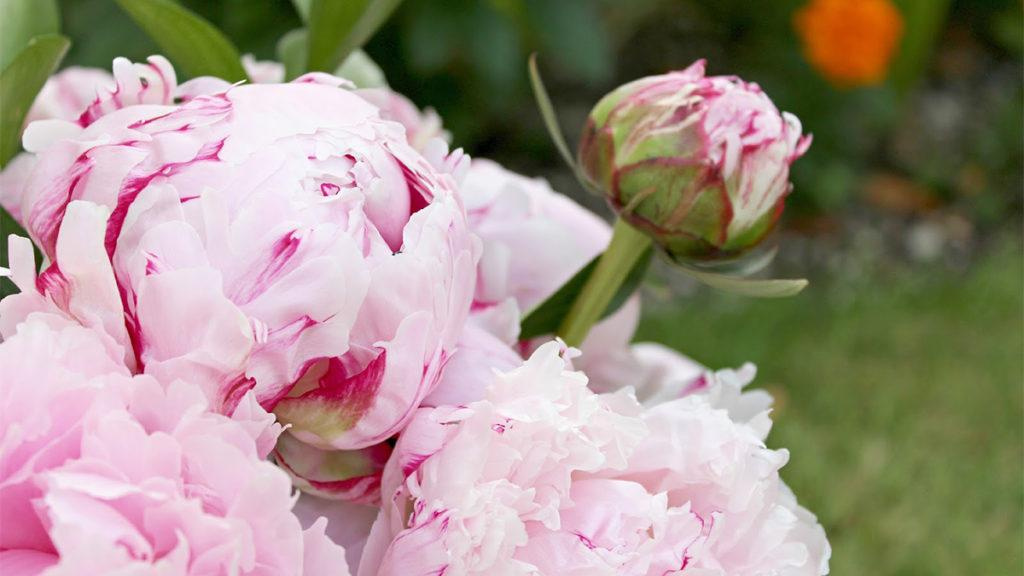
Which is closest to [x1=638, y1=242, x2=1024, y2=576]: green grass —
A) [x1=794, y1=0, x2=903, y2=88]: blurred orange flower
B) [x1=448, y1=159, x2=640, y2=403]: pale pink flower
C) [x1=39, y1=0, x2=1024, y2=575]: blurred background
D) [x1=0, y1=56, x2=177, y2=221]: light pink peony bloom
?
[x1=39, y1=0, x2=1024, y2=575]: blurred background

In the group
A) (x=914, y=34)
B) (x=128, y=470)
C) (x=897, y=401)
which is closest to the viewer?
(x=128, y=470)

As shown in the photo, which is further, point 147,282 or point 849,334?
point 849,334

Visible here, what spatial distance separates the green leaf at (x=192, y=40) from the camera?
0.32 metres

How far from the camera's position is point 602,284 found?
1.10 ft

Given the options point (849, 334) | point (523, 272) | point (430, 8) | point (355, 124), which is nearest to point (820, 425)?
point (849, 334)

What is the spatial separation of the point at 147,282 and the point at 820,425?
101 centimetres

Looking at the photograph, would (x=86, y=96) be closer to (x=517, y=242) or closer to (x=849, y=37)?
(x=517, y=242)

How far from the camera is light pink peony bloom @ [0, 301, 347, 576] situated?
19 cm

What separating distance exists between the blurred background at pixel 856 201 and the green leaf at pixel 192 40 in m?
0.60

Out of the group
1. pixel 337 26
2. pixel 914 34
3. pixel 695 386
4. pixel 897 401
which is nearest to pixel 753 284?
pixel 695 386

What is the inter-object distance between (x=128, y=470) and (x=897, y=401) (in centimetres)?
110

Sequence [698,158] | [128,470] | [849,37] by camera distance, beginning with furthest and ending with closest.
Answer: [849,37] < [698,158] < [128,470]

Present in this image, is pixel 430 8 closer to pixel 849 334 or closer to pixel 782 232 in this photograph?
pixel 849 334

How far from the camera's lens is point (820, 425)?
3.76 ft
